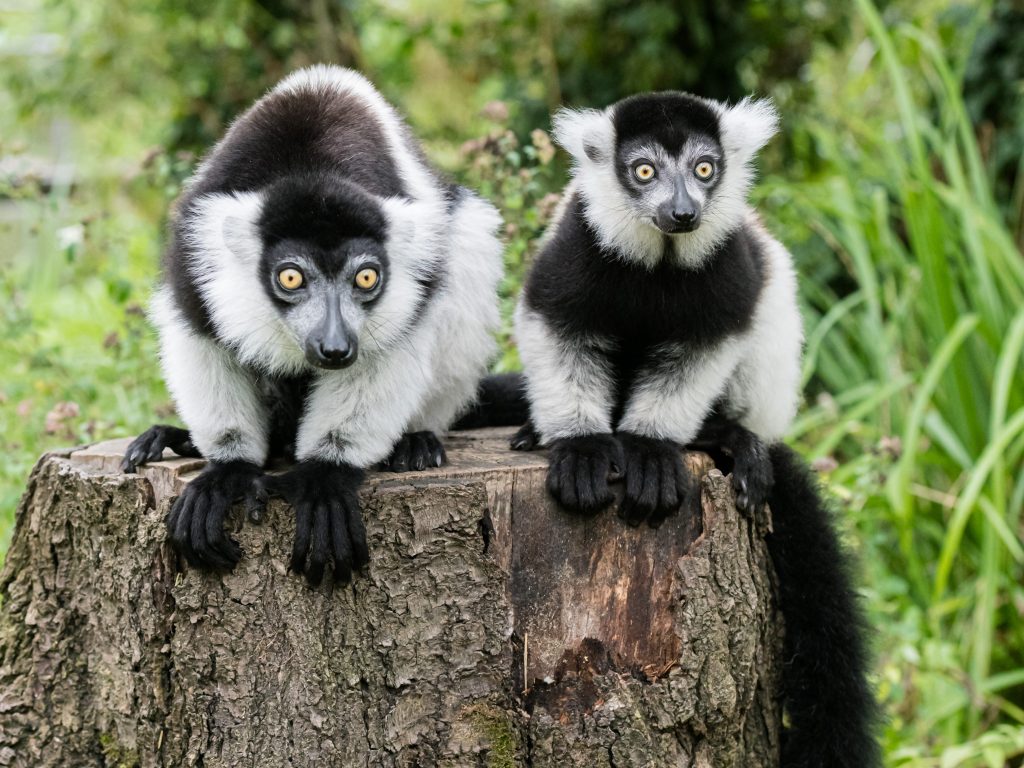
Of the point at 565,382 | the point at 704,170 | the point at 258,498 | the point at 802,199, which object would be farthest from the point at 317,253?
the point at 802,199

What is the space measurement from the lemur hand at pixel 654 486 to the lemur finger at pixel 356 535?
2.97 ft

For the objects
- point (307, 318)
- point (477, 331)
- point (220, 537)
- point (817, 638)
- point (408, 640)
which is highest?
point (307, 318)

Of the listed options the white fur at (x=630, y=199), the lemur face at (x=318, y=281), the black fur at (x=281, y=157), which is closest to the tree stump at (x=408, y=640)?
the lemur face at (x=318, y=281)

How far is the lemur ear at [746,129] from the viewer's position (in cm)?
453

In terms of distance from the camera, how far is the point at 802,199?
7.20 metres

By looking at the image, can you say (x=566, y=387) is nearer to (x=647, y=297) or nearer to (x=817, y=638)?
(x=647, y=297)

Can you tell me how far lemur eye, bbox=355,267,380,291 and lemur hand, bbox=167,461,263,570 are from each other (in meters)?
0.76

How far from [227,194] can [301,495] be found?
1.12 m

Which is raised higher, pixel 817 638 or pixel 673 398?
pixel 673 398

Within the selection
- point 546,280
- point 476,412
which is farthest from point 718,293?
point 476,412

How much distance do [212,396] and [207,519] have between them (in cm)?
58

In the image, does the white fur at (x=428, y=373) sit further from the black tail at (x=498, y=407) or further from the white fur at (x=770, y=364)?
the white fur at (x=770, y=364)

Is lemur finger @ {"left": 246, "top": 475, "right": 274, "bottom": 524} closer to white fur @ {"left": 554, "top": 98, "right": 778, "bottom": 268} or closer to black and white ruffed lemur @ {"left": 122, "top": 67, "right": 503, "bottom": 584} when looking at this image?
black and white ruffed lemur @ {"left": 122, "top": 67, "right": 503, "bottom": 584}

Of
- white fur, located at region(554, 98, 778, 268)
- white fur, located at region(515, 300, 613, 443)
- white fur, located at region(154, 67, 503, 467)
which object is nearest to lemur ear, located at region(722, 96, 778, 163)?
white fur, located at region(554, 98, 778, 268)
